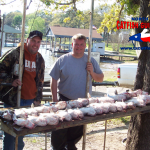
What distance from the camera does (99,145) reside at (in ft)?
15.5

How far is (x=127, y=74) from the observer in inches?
426

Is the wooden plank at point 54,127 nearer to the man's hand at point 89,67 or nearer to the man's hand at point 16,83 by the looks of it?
the man's hand at point 16,83

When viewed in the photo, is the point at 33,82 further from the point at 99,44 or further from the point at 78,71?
the point at 99,44

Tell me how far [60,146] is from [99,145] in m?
1.50

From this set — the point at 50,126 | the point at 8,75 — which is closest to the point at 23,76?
the point at 8,75

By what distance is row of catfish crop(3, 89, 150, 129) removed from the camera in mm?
2348

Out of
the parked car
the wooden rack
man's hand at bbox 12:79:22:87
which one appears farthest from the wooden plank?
the parked car

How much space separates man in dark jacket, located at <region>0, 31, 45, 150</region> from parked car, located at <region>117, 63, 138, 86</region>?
7937 millimetres

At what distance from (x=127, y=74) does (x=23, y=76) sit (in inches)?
327

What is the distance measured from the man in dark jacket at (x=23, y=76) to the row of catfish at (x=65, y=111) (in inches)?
23.9

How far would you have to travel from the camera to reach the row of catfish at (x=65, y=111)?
92.4 inches

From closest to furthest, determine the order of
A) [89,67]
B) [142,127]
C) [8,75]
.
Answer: [8,75] → [89,67] → [142,127]

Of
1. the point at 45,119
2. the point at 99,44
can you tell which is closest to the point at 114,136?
the point at 45,119

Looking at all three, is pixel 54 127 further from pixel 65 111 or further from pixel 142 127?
pixel 142 127
